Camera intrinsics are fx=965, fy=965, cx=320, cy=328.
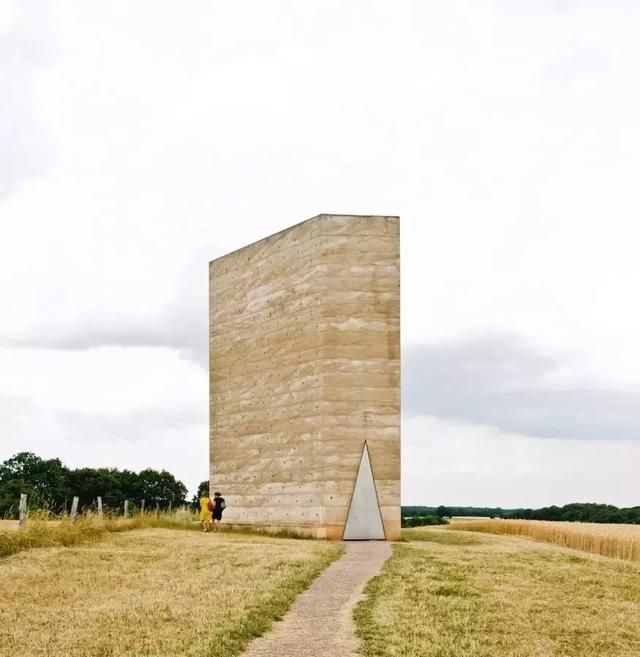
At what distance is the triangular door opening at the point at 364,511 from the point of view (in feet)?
98.9

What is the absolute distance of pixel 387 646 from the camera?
11.4 meters

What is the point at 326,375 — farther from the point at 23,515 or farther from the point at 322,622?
the point at 322,622

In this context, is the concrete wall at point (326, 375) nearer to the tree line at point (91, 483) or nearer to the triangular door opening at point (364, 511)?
the triangular door opening at point (364, 511)

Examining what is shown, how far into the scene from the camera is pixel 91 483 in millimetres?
71125

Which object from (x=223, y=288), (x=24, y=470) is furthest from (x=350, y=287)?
(x=24, y=470)

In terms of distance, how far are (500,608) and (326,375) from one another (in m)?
16.2

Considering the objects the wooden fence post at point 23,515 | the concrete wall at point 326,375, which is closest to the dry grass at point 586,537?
the concrete wall at point 326,375

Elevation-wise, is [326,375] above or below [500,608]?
above

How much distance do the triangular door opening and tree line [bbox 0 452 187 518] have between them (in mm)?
41999

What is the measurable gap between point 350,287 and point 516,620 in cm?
1815

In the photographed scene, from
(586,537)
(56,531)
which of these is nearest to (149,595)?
(56,531)

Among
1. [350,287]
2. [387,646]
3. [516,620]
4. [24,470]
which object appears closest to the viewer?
[387,646]

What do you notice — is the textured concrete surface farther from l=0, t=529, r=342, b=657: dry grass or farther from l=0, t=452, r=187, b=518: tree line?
l=0, t=452, r=187, b=518: tree line

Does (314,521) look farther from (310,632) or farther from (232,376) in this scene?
(310,632)
